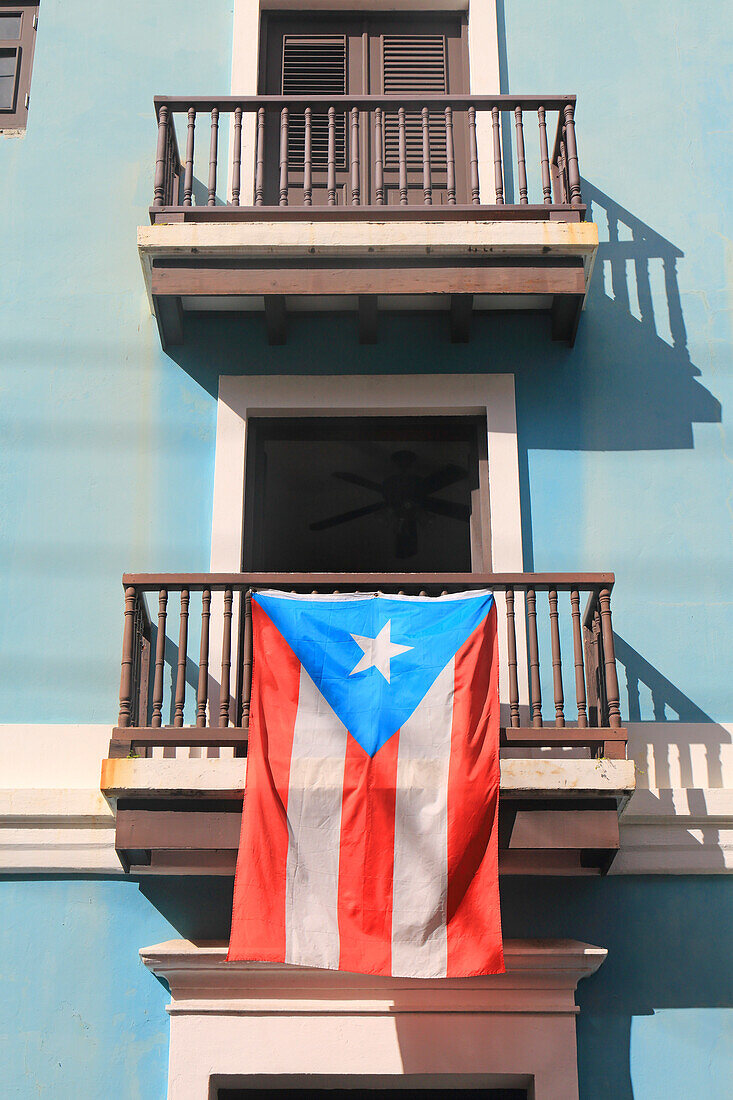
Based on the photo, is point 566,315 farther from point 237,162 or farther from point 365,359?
point 237,162

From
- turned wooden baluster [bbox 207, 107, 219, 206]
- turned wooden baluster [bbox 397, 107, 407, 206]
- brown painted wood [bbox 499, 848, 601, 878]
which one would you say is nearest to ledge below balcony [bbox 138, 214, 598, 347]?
turned wooden baluster [bbox 397, 107, 407, 206]

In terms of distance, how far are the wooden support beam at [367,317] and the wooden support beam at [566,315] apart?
3.81 ft

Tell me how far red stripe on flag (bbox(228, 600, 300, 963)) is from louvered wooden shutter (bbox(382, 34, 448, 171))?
4114 millimetres

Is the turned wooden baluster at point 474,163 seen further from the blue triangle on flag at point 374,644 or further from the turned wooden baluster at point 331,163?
the blue triangle on flag at point 374,644

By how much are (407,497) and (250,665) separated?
228 cm

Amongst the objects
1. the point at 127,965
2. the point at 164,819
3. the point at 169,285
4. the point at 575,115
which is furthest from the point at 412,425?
the point at 127,965

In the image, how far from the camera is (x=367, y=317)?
324 inches

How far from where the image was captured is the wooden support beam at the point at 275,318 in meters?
8.12

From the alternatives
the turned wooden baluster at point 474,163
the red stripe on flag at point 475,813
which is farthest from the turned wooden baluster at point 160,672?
the turned wooden baluster at point 474,163

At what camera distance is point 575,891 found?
23.4 feet

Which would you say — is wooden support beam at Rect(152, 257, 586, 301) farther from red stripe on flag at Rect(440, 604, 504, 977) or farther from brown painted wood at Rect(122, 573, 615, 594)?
red stripe on flag at Rect(440, 604, 504, 977)

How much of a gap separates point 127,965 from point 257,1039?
83cm

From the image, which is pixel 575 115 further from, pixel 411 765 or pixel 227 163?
pixel 411 765

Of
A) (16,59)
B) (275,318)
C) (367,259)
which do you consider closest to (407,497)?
(275,318)
